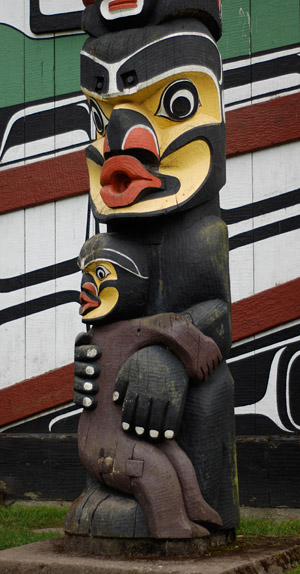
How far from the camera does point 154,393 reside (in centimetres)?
411

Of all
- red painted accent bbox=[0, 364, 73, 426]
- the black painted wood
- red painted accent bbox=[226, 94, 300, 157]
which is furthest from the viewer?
red painted accent bbox=[0, 364, 73, 426]

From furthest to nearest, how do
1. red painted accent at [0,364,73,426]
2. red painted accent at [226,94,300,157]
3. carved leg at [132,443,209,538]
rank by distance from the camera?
1. red painted accent at [0,364,73,426]
2. red painted accent at [226,94,300,157]
3. carved leg at [132,443,209,538]

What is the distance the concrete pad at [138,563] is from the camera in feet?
12.5

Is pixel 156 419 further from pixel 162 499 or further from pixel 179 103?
pixel 179 103

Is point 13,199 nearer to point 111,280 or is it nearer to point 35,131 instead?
point 35,131

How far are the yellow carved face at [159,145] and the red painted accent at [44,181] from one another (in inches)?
114

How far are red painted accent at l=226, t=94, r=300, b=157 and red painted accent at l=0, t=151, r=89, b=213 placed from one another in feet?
4.22

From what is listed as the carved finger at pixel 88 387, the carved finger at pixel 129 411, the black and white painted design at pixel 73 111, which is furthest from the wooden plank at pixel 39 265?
the carved finger at pixel 129 411

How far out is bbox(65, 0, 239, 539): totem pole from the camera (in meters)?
4.13

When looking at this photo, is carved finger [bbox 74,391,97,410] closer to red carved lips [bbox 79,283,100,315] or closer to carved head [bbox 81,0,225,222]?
red carved lips [bbox 79,283,100,315]

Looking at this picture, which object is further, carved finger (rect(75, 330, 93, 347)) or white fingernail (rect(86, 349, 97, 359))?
carved finger (rect(75, 330, 93, 347))

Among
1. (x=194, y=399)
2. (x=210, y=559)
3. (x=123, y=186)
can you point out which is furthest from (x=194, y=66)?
(x=210, y=559)

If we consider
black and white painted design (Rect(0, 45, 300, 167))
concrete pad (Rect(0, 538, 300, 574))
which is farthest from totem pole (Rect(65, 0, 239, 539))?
black and white painted design (Rect(0, 45, 300, 167))

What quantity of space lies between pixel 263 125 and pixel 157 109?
2579mm
